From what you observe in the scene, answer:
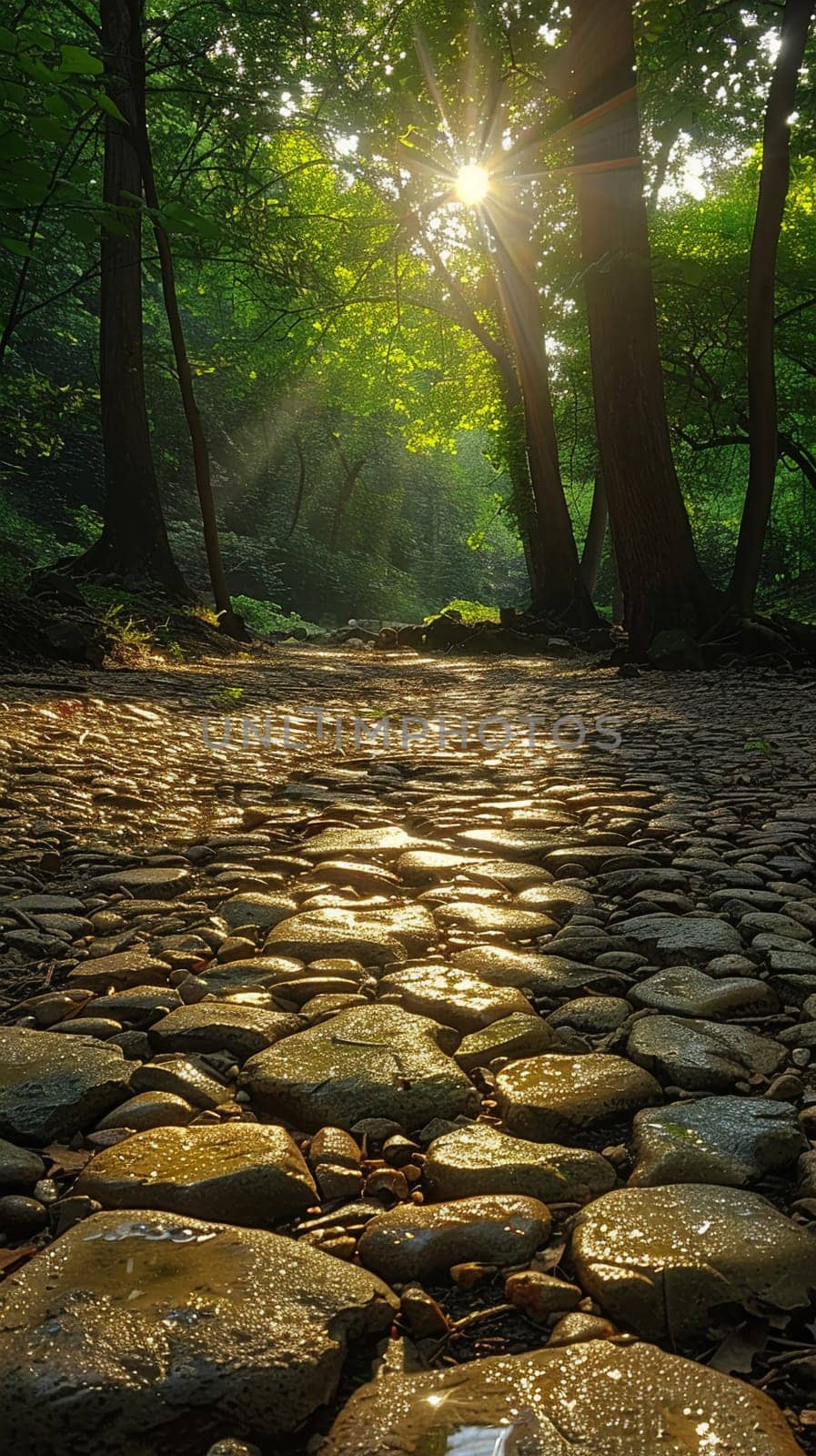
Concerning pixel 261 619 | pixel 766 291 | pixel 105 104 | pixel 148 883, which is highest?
pixel 766 291

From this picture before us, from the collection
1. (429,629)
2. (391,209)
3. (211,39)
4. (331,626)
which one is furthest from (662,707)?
(331,626)

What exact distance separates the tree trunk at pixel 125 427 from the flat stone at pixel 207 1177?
1064cm

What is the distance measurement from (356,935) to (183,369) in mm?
11291

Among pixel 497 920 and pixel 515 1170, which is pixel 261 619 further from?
pixel 515 1170

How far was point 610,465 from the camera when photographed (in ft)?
29.6

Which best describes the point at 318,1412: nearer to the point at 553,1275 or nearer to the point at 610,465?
the point at 553,1275

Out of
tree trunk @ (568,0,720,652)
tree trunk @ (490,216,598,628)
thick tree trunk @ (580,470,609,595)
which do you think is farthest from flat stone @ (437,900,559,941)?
thick tree trunk @ (580,470,609,595)

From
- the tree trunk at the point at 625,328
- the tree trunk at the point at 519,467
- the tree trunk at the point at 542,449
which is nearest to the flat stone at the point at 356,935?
the tree trunk at the point at 625,328

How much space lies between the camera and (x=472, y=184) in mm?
15789

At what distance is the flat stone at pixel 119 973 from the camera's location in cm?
203

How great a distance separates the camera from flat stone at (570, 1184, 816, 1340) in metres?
1.05

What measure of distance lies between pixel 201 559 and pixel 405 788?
25296mm

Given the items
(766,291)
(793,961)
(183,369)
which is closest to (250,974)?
(793,961)

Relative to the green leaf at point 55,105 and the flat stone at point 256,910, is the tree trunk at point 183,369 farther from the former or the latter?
the flat stone at point 256,910
